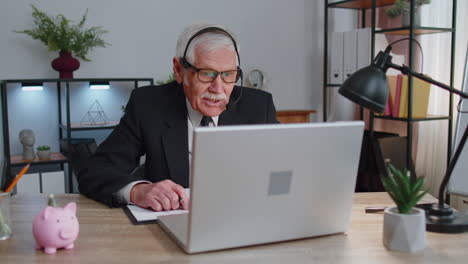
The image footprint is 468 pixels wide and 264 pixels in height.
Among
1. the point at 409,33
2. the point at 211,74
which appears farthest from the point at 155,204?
the point at 409,33

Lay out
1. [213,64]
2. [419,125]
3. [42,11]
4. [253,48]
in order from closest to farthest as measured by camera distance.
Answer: [213,64] < [42,11] < [419,125] < [253,48]

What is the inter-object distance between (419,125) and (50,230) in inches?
123

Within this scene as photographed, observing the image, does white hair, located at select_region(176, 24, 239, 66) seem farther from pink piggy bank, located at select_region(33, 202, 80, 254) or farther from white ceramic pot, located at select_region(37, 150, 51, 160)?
white ceramic pot, located at select_region(37, 150, 51, 160)

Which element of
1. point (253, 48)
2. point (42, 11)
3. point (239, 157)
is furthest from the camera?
point (253, 48)

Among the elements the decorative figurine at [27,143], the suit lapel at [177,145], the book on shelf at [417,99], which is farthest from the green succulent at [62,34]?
the book on shelf at [417,99]

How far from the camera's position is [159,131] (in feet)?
5.88

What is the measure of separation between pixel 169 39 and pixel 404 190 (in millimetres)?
2971

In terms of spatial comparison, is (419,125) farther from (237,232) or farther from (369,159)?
(237,232)

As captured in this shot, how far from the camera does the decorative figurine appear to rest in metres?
3.25

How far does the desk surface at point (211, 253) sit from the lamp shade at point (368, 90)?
0.32 meters

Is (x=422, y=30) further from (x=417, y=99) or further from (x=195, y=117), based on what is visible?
(x=195, y=117)

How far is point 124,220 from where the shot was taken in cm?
129

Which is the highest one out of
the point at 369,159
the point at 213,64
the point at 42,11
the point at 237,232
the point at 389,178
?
the point at 42,11

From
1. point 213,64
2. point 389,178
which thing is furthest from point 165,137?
point 389,178
